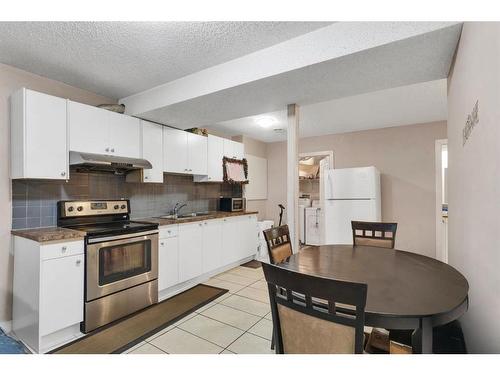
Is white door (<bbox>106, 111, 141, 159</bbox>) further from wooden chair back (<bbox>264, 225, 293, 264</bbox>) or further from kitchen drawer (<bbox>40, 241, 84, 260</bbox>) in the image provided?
wooden chair back (<bbox>264, 225, 293, 264</bbox>)

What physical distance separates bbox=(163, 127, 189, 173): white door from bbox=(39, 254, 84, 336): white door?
1534 mm

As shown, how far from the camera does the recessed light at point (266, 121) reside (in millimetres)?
3902

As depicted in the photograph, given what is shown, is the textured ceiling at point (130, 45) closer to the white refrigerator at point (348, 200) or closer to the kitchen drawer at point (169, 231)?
the kitchen drawer at point (169, 231)

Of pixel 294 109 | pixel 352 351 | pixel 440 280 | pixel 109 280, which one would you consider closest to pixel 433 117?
pixel 294 109

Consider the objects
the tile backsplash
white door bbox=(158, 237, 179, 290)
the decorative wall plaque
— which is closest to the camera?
the decorative wall plaque

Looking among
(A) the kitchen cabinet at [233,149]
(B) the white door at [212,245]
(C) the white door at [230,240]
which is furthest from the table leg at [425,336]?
(A) the kitchen cabinet at [233,149]

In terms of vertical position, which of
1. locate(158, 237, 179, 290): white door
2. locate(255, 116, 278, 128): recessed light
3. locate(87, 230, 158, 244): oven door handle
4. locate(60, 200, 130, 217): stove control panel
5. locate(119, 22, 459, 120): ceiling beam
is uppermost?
locate(255, 116, 278, 128): recessed light

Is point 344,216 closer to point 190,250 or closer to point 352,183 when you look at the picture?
point 352,183

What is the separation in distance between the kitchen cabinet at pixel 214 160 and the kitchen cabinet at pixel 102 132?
1.19m

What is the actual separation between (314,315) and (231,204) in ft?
11.3

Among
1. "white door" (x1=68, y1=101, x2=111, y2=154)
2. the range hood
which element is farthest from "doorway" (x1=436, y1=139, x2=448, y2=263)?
"white door" (x1=68, y1=101, x2=111, y2=154)

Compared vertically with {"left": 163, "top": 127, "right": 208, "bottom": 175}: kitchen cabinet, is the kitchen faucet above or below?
below

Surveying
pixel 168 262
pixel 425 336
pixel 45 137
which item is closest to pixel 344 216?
pixel 168 262

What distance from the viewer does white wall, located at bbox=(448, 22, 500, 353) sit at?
95 centimetres
